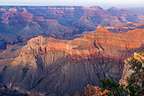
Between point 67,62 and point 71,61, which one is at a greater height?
point 71,61

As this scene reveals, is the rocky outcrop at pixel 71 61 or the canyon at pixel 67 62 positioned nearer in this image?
the canyon at pixel 67 62

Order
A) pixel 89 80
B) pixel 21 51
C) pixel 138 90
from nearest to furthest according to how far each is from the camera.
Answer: pixel 138 90 < pixel 89 80 < pixel 21 51

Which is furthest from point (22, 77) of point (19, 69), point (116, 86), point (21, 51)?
point (116, 86)

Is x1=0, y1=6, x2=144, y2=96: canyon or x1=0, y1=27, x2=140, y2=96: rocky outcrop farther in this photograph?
x1=0, y1=27, x2=140, y2=96: rocky outcrop

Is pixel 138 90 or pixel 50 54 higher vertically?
pixel 138 90

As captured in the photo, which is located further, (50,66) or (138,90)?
(50,66)

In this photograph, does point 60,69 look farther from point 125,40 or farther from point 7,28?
point 7,28

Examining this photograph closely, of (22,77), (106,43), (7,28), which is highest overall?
(106,43)

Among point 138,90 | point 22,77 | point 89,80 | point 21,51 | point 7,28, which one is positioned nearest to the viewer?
point 138,90

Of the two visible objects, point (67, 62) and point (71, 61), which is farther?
point (67, 62)
